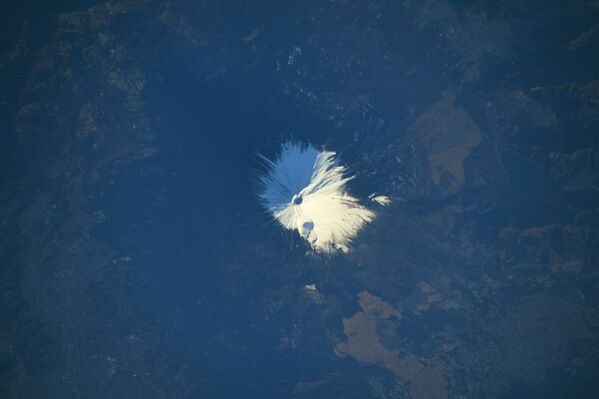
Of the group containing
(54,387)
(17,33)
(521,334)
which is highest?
(17,33)

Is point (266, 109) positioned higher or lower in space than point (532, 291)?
higher

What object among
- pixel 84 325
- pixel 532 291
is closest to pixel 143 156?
pixel 84 325

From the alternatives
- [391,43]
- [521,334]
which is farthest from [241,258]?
[521,334]

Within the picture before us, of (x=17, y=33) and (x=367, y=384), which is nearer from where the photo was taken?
(x=17, y=33)

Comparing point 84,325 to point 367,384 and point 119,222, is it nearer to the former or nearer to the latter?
point 119,222

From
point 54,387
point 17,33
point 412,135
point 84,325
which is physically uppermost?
point 17,33

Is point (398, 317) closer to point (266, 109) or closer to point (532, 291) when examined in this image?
point (532, 291)
